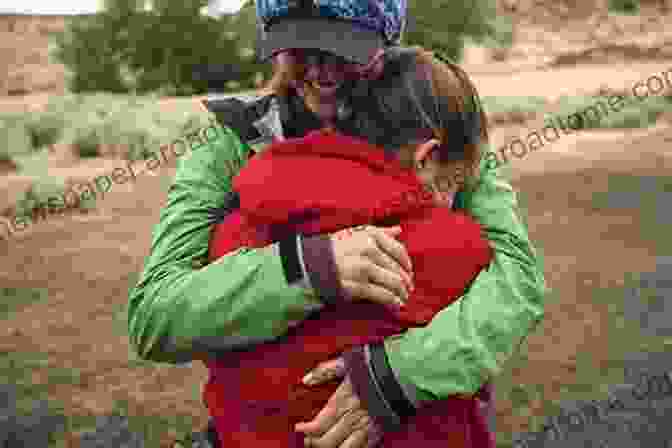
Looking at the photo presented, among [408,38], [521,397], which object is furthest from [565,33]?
[521,397]

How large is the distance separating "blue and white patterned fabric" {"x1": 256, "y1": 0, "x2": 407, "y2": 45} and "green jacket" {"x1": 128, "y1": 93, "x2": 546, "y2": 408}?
0.61ft

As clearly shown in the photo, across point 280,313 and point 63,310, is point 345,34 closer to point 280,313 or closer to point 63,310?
point 280,313

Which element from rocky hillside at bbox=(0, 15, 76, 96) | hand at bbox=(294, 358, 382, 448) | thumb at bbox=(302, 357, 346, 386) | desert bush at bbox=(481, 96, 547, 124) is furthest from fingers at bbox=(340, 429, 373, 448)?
rocky hillside at bbox=(0, 15, 76, 96)

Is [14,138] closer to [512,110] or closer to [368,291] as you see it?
[512,110]

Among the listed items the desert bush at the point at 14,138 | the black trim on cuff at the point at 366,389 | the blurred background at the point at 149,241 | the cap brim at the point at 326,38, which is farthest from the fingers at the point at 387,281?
the desert bush at the point at 14,138

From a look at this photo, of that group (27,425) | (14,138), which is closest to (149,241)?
(27,425)

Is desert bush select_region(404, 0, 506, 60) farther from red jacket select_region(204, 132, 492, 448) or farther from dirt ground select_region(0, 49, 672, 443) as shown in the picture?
red jacket select_region(204, 132, 492, 448)

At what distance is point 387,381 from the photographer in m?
1.25

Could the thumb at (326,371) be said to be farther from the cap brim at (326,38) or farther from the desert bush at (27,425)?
the desert bush at (27,425)

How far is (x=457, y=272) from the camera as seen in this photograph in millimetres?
1293

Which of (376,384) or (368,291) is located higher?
(368,291)

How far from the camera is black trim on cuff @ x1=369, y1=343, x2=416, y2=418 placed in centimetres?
124

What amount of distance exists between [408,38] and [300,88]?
106ft

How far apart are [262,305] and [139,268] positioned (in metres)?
4.93
